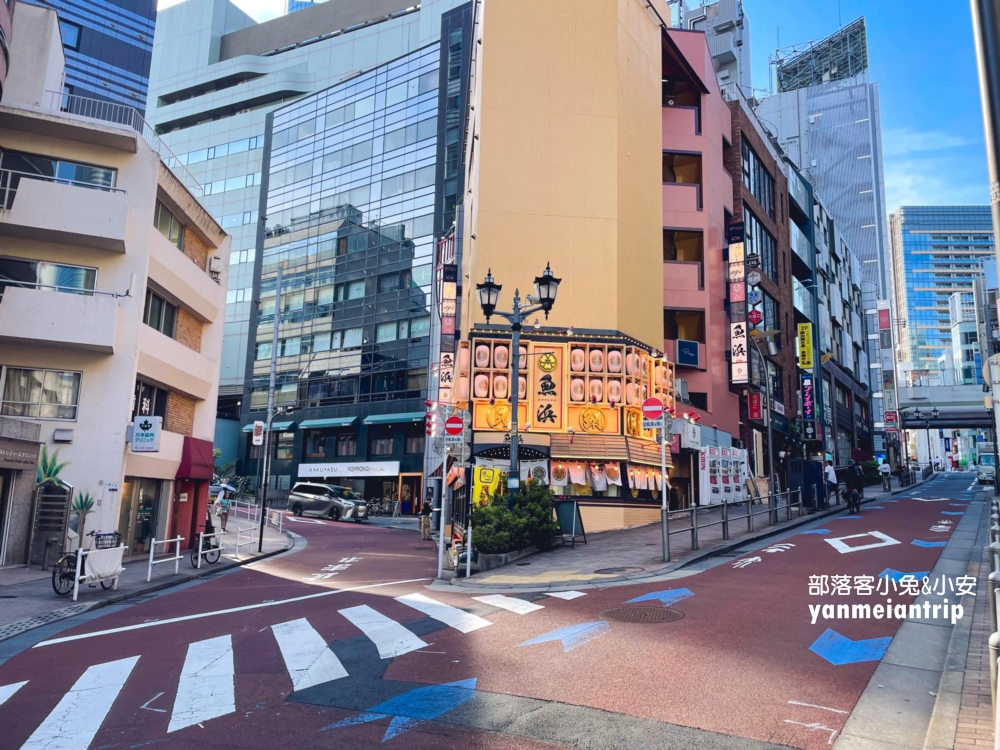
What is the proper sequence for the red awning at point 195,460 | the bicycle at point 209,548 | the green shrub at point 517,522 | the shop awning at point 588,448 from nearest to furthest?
1. the green shrub at point 517,522
2. the bicycle at point 209,548
3. the red awning at point 195,460
4. the shop awning at point 588,448

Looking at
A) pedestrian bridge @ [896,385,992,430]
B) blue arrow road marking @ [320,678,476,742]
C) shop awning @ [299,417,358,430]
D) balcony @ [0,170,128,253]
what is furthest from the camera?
pedestrian bridge @ [896,385,992,430]

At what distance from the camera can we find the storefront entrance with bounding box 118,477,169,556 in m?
22.1

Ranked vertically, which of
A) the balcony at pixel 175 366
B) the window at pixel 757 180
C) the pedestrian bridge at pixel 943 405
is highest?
the window at pixel 757 180

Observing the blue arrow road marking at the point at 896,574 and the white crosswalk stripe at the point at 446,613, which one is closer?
the white crosswalk stripe at the point at 446,613

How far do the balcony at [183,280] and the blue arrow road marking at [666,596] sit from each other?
1806cm

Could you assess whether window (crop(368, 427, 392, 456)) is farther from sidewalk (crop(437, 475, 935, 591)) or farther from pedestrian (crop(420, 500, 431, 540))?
sidewalk (crop(437, 475, 935, 591))

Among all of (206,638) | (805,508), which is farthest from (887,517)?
(206,638)

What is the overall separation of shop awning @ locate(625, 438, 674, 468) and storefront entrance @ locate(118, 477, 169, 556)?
1608 cm

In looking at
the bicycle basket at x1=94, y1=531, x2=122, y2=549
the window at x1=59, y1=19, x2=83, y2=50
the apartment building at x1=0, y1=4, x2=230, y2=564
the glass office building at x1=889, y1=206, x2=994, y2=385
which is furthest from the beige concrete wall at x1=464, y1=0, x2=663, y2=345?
the glass office building at x1=889, y1=206, x2=994, y2=385

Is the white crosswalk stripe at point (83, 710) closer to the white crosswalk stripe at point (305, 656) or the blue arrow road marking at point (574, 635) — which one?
the white crosswalk stripe at point (305, 656)

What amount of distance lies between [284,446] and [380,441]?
1046cm

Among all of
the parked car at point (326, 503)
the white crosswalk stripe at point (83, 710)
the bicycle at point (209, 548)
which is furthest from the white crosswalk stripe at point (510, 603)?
the parked car at point (326, 503)

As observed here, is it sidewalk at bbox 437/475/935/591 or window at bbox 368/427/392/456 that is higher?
window at bbox 368/427/392/456

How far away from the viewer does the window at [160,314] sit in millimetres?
23328
